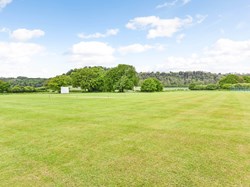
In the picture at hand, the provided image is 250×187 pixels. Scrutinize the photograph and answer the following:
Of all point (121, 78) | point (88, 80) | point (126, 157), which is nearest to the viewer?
point (126, 157)

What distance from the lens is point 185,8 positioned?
33531mm

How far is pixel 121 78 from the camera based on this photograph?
283 ft

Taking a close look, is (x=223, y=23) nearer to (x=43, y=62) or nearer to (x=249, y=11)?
(x=249, y=11)

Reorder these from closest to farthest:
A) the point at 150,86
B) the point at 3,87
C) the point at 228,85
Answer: the point at 150,86, the point at 3,87, the point at 228,85

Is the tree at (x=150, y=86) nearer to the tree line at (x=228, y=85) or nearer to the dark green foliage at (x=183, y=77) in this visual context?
the tree line at (x=228, y=85)

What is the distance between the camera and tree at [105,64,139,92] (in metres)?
85.1

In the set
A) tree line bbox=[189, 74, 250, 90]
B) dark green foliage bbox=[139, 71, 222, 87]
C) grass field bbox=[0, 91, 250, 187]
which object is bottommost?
grass field bbox=[0, 91, 250, 187]

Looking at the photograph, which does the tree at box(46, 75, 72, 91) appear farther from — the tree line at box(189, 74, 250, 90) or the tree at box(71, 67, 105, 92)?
the tree line at box(189, 74, 250, 90)

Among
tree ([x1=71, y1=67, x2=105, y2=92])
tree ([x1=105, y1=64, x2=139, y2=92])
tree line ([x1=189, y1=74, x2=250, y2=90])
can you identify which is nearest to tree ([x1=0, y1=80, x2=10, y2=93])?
tree ([x1=71, y1=67, x2=105, y2=92])

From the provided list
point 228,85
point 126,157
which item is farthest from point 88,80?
point 126,157

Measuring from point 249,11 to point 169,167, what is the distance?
34.1m

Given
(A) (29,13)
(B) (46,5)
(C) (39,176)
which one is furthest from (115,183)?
(A) (29,13)

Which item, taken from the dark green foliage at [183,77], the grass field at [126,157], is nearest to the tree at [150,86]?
the dark green foliage at [183,77]

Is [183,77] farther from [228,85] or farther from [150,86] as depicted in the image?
[150,86]
